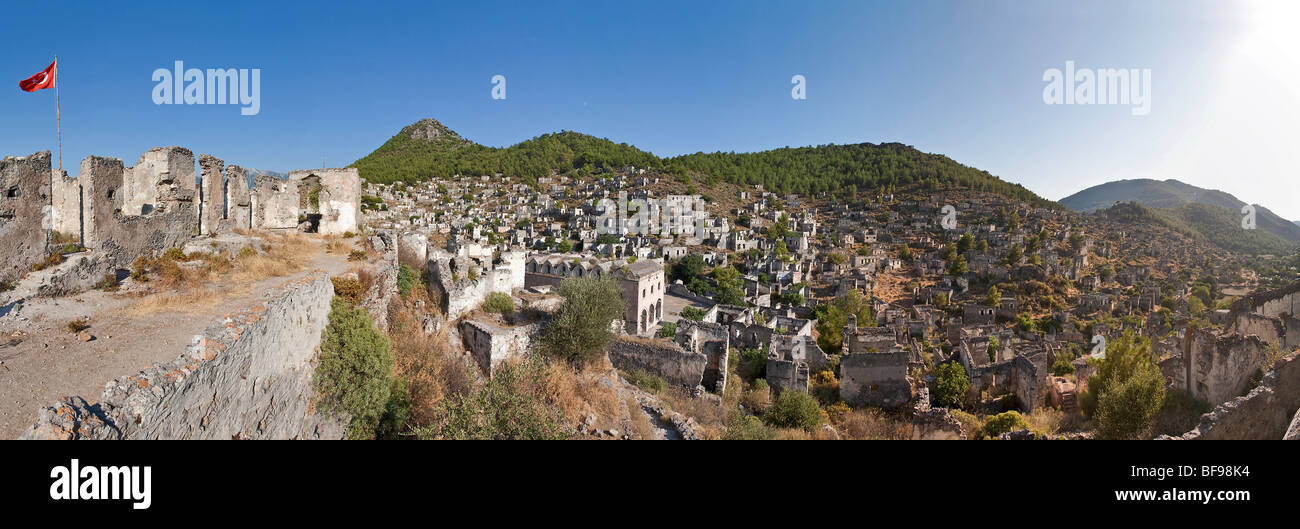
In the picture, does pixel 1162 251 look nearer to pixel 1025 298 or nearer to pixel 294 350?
pixel 1025 298

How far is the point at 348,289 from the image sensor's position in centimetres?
833

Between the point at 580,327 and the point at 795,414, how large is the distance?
5239mm

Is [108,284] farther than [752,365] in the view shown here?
No

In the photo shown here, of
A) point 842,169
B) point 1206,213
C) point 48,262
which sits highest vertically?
point 842,169

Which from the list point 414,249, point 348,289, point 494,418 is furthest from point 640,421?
point 414,249

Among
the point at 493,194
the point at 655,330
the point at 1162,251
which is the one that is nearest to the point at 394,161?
the point at 493,194

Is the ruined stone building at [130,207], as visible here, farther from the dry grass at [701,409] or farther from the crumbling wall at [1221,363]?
the crumbling wall at [1221,363]

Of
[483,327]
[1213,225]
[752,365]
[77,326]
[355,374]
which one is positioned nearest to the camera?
[77,326]

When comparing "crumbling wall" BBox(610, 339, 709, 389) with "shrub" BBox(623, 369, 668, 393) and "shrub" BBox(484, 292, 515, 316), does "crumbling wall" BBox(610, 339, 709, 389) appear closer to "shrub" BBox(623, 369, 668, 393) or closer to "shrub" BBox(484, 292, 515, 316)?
"shrub" BBox(623, 369, 668, 393)

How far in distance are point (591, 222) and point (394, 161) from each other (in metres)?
50.9

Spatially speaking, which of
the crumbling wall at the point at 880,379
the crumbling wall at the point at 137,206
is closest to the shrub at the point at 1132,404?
the crumbling wall at the point at 880,379

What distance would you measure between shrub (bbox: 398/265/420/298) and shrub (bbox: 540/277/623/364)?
3.01 m

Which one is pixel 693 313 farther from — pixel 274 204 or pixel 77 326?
pixel 77 326

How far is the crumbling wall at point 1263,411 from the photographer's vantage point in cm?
641
